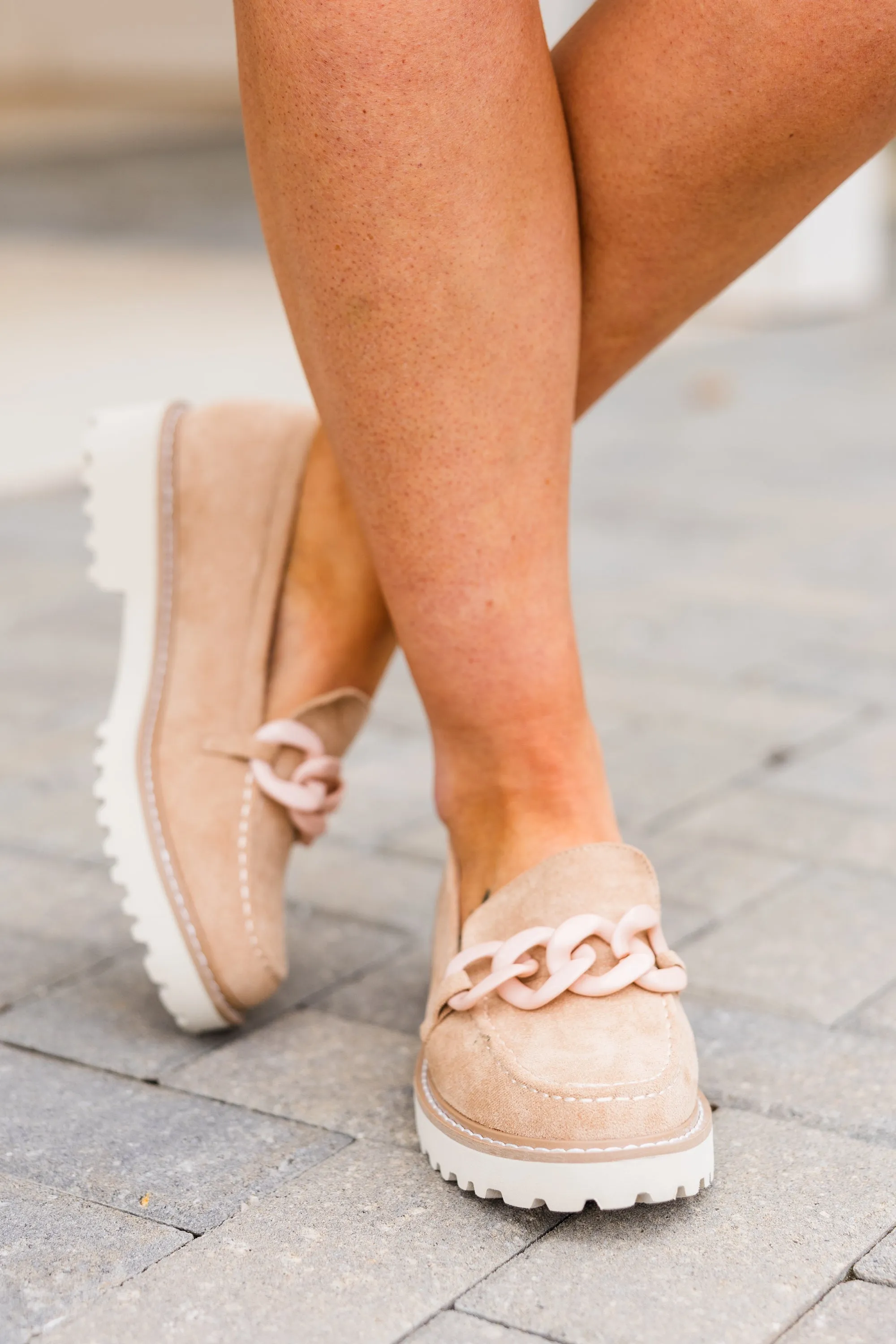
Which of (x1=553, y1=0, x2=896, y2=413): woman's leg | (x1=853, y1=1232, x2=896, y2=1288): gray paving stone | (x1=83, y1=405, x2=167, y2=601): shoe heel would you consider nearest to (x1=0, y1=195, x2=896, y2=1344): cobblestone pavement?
(x1=853, y1=1232, x2=896, y2=1288): gray paving stone

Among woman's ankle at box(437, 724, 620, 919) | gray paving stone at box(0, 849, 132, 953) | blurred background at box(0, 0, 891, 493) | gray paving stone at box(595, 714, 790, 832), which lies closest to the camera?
woman's ankle at box(437, 724, 620, 919)

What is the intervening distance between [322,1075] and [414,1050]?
66mm

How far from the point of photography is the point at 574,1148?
82 centimetres

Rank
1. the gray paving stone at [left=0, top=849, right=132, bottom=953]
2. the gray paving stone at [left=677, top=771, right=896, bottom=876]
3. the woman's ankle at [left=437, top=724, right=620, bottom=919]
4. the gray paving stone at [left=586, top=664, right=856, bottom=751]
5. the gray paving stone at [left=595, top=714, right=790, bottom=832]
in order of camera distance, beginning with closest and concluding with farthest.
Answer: the woman's ankle at [left=437, top=724, right=620, bottom=919] → the gray paving stone at [left=0, top=849, right=132, bottom=953] → the gray paving stone at [left=677, top=771, right=896, bottom=876] → the gray paving stone at [left=595, top=714, right=790, bottom=832] → the gray paving stone at [left=586, top=664, right=856, bottom=751]

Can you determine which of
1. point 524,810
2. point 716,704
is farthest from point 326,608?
point 716,704

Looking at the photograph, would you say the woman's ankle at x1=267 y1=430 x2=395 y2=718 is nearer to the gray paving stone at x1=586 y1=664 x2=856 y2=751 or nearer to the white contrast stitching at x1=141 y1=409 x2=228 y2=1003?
the white contrast stitching at x1=141 y1=409 x2=228 y2=1003

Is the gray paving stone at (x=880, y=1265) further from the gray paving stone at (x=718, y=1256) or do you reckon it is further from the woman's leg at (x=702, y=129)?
the woman's leg at (x=702, y=129)

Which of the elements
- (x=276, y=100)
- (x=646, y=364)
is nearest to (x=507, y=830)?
(x=276, y=100)

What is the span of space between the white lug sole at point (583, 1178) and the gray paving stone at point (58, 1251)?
Result: 15 centimetres

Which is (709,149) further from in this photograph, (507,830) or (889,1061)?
(889,1061)

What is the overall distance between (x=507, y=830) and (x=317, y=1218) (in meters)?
0.24

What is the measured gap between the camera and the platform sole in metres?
0.81

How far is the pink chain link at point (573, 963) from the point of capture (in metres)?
0.88

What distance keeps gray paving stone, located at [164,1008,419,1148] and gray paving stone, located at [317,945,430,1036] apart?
12 mm
